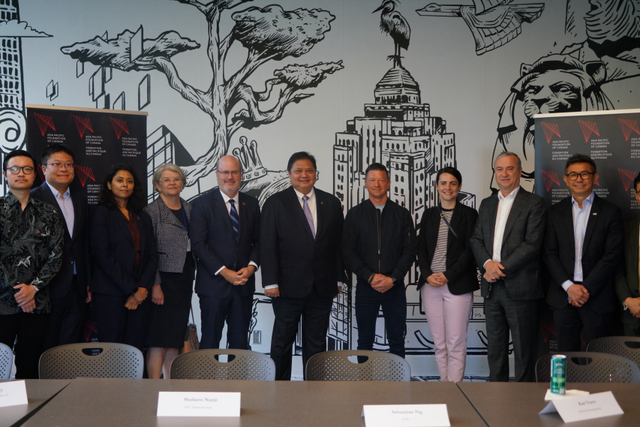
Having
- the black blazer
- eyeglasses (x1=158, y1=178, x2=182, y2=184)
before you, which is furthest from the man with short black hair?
eyeglasses (x1=158, y1=178, x2=182, y2=184)

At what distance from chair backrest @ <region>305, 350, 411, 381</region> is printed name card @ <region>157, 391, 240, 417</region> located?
0.64 m

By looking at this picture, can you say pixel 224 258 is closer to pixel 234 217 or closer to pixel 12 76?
pixel 234 217

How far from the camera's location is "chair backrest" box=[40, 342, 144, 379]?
7.78 feet

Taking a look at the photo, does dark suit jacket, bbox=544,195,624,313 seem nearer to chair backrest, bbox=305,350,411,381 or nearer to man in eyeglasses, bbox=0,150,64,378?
chair backrest, bbox=305,350,411,381

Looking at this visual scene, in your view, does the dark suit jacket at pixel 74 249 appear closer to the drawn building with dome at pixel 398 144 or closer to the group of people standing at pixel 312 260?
the group of people standing at pixel 312 260

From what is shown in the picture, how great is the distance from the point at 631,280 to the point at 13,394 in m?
3.81

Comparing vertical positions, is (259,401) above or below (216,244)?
below

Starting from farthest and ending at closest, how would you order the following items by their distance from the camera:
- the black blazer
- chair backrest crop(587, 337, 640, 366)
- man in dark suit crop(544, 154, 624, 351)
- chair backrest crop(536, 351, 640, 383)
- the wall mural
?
the wall mural, the black blazer, man in dark suit crop(544, 154, 624, 351), chair backrest crop(587, 337, 640, 366), chair backrest crop(536, 351, 640, 383)

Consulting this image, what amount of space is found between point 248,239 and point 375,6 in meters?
2.80

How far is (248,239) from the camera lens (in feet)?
12.9

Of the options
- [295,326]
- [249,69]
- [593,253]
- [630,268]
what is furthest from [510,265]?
[249,69]

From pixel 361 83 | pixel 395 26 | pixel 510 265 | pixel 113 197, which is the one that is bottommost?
pixel 510 265

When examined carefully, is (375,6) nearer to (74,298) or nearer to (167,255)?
(167,255)

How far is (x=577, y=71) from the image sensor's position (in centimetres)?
506
